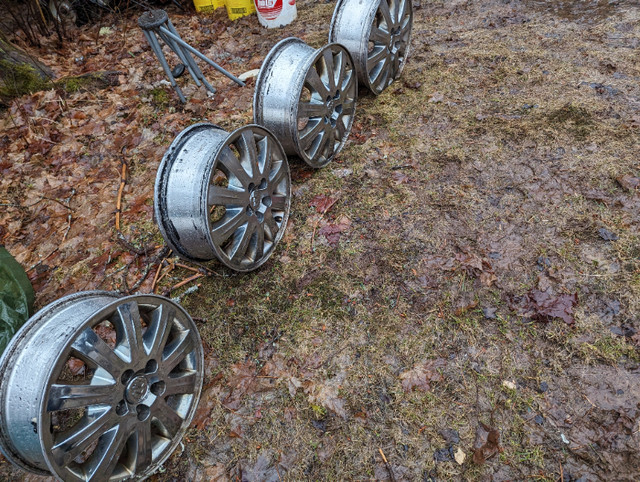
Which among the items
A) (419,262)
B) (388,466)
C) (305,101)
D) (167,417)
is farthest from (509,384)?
(305,101)

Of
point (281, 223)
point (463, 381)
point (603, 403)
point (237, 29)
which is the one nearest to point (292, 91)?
point (281, 223)

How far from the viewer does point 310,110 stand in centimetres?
437

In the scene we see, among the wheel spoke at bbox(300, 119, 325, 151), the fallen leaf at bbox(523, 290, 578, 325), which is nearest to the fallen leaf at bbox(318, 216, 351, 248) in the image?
the wheel spoke at bbox(300, 119, 325, 151)

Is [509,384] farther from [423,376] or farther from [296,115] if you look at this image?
A: [296,115]

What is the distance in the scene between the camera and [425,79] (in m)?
5.95

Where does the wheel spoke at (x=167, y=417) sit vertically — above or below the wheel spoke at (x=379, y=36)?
below

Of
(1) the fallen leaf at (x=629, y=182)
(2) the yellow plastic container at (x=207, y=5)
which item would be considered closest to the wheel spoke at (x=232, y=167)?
(1) the fallen leaf at (x=629, y=182)

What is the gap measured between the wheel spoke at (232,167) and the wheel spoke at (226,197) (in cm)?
11

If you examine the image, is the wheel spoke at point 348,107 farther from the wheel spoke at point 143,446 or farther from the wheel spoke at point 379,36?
the wheel spoke at point 143,446

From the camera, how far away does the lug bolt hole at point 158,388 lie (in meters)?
2.77

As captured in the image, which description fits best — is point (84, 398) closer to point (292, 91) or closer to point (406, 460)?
point (406, 460)

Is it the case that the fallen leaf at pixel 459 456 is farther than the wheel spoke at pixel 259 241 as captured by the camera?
No

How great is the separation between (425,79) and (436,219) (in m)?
2.89

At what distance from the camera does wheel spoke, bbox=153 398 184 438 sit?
2771 mm
